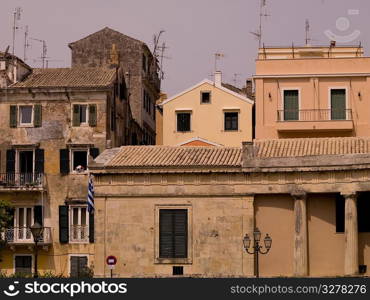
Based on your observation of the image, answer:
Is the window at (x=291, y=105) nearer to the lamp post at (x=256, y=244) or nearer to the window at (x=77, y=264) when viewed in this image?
the lamp post at (x=256, y=244)

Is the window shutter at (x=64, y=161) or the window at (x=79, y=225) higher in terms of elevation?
the window shutter at (x=64, y=161)

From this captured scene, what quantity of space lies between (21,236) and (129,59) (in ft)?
61.0

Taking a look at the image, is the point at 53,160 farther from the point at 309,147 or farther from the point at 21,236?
the point at 309,147

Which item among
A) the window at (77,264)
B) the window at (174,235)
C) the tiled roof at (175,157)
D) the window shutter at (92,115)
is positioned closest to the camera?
the window at (174,235)

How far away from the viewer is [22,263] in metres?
Result: 69.6

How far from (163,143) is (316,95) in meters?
10.4

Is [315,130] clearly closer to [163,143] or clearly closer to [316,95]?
[316,95]

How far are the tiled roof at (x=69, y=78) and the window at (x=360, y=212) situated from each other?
1754cm

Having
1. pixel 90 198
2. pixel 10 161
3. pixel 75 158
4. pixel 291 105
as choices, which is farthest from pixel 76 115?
pixel 291 105

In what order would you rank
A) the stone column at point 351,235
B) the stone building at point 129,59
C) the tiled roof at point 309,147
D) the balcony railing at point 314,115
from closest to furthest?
the stone column at point 351,235, the tiled roof at point 309,147, the balcony railing at point 314,115, the stone building at point 129,59

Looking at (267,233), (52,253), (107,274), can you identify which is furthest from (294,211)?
(52,253)

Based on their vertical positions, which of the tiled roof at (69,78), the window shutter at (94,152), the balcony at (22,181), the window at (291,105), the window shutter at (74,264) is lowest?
the window shutter at (74,264)

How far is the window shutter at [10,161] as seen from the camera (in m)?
70.5

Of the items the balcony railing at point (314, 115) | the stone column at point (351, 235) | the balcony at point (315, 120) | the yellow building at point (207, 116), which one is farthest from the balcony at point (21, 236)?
the stone column at point (351, 235)
